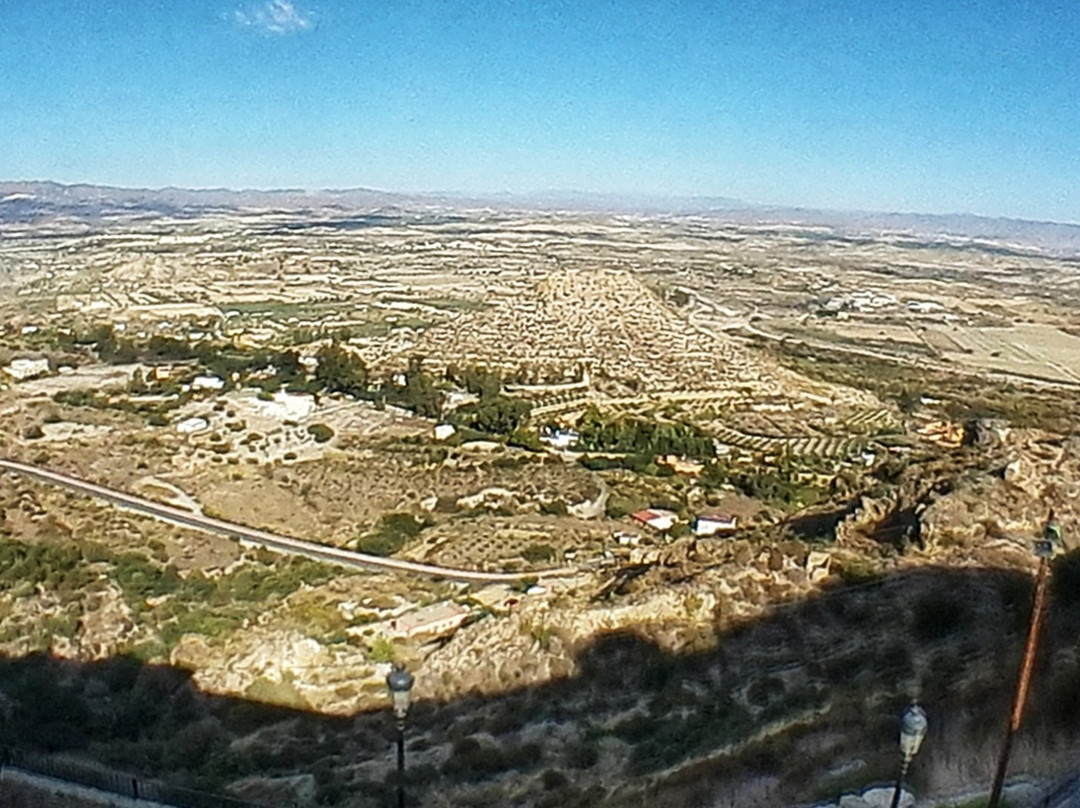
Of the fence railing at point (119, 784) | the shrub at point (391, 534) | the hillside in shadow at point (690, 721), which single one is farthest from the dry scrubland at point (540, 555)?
the fence railing at point (119, 784)

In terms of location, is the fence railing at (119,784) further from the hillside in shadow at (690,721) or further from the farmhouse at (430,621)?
the farmhouse at (430,621)

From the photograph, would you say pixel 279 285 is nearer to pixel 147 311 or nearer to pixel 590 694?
pixel 147 311

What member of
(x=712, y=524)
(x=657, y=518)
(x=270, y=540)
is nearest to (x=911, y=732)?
(x=712, y=524)

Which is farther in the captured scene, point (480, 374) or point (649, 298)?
point (649, 298)

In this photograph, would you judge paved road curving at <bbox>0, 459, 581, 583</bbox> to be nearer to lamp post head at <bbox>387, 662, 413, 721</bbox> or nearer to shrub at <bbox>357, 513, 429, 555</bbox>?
shrub at <bbox>357, 513, 429, 555</bbox>

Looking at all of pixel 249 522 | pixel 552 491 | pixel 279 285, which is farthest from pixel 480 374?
pixel 279 285

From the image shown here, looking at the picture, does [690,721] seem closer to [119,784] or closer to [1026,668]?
[1026,668]
